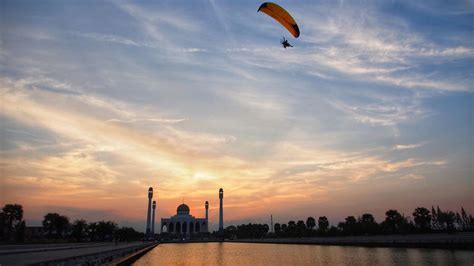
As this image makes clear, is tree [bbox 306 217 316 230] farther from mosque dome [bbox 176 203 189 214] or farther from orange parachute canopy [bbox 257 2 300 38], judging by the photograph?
orange parachute canopy [bbox 257 2 300 38]

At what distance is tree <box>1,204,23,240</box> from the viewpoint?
72.4 m

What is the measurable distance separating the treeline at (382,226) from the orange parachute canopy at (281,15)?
67820mm

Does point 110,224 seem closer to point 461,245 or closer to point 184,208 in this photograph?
point 184,208

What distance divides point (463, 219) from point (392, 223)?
4876cm

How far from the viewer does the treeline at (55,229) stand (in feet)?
230

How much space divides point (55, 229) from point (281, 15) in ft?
282

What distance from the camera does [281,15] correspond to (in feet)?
70.2

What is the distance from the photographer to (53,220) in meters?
86.9

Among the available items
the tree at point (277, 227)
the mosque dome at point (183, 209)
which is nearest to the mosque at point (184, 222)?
the mosque dome at point (183, 209)

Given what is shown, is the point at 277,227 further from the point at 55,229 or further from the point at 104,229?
the point at 55,229

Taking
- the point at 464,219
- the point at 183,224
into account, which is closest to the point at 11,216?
the point at 183,224

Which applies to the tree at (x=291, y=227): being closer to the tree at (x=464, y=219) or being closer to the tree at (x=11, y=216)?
the tree at (x=464, y=219)

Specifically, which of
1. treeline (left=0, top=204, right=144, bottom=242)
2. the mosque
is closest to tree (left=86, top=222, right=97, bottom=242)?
treeline (left=0, top=204, right=144, bottom=242)

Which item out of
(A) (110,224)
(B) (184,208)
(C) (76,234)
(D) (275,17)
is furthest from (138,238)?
(D) (275,17)
